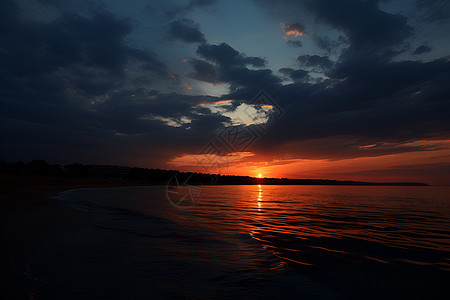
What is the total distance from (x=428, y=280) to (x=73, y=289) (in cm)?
910

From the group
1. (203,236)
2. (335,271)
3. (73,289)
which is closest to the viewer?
(73,289)

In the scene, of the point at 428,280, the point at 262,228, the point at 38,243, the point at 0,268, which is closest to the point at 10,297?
the point at 0,268

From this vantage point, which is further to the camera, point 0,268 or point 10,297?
point 0,268

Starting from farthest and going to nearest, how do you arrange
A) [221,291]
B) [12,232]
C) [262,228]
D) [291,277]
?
[262,228] → [12,232] → [291,277] → [221,291]

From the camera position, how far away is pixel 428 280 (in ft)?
22.2

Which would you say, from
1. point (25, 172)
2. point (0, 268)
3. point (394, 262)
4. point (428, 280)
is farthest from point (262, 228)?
point (25, 172)

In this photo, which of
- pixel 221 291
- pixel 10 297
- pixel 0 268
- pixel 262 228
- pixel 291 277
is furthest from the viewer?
pixel 262 228

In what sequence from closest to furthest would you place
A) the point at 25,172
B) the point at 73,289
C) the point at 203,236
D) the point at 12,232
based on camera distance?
the point at 73,289, the point at 12,232, the point at 203,236, the point at 25,172

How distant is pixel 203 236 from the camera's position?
11.3 meters

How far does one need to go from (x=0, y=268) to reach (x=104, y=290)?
305cm

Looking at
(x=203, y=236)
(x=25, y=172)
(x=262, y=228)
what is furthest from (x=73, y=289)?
(x=25, y=172)

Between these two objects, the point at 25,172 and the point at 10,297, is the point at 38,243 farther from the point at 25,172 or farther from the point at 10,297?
the point at 25,172

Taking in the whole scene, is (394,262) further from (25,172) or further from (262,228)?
(25,172)

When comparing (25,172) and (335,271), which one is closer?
(335,271)
